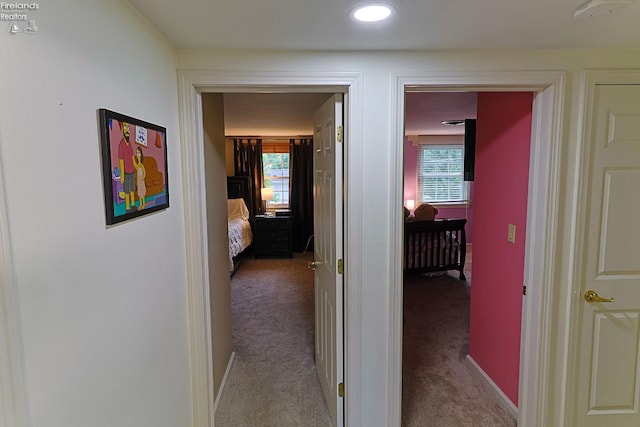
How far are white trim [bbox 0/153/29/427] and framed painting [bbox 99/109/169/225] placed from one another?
13.6 inches

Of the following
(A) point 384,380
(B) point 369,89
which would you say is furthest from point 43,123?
(A) point 384,380

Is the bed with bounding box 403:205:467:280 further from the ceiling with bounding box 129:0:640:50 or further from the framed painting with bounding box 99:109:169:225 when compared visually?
the framed painting with bounding box 99:109:169:225

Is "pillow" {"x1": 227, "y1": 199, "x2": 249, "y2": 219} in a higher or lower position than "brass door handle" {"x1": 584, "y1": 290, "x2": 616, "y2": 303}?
higher

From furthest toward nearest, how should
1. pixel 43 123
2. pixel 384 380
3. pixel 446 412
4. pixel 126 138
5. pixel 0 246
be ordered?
pixel 446 412
pixel 384 380
pixel 126 138
pixel 43 123
pixel 0 246

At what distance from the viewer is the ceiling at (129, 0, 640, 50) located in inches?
48.7

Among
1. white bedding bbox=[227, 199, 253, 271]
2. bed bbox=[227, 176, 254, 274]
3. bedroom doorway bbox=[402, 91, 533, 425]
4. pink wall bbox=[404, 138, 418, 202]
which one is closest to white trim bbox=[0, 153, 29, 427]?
bedroom doorway bbox=[402, 91, 533, 425]

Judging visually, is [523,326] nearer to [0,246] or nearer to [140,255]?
[140,255]

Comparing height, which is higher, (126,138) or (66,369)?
(126,138)

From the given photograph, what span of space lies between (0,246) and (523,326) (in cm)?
228

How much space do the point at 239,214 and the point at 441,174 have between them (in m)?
4.03

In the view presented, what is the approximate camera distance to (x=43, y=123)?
0.82 m

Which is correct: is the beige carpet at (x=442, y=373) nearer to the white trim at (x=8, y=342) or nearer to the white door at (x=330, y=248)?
the white door at (x=330, y=248)

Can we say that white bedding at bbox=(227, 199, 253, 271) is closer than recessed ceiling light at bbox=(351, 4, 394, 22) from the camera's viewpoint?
No

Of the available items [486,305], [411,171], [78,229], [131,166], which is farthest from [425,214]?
[78,229]
